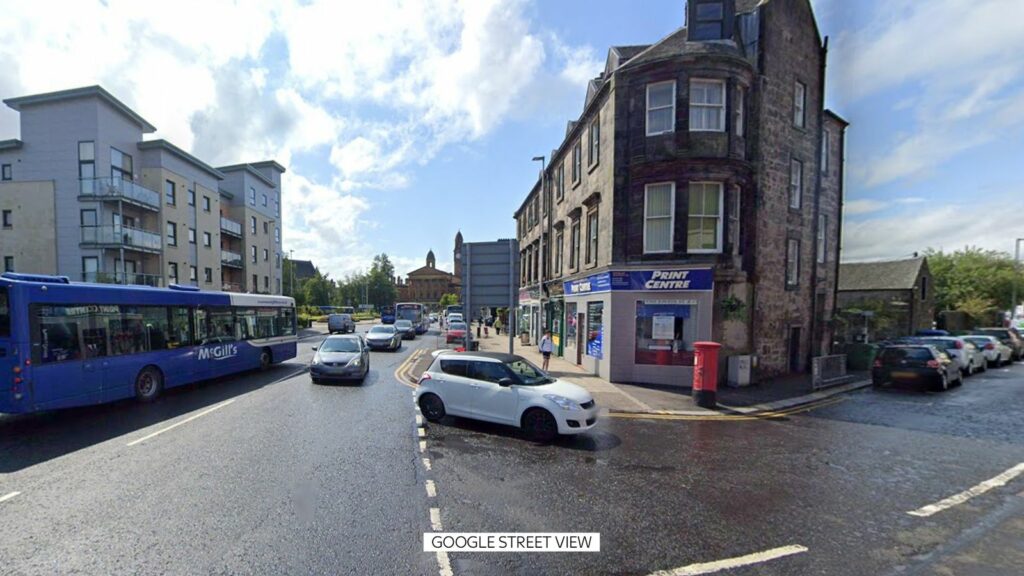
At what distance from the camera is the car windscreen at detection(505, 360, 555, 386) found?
7617 mm

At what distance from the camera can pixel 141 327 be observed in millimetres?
9617

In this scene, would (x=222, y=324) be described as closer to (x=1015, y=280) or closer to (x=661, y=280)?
(x=661, y=280)

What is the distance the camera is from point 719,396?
11.6 meters

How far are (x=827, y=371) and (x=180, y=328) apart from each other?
20350 millimetres

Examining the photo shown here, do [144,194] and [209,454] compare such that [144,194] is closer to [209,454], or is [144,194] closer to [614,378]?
[209,454]

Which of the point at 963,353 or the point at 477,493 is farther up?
the point at 477,493

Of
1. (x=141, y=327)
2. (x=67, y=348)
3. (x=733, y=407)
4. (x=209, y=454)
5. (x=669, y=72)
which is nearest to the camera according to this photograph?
(x=209, y=454)

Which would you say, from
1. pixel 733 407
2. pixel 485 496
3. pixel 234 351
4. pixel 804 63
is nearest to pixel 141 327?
pixel 234 351

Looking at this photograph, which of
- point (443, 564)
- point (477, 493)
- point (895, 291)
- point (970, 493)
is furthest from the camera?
point (895, 291)

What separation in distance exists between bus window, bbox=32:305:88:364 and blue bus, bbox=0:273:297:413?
0.05 ft

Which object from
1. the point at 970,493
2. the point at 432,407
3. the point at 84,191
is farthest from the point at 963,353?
the point at 84,191

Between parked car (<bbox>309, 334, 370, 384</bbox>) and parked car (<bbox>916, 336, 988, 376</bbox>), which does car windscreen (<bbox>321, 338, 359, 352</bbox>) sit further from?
parked car (<bbox>916, 336, 988, 376</bbox>)

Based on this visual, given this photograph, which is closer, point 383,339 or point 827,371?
point 827,371

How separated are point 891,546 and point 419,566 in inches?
194
